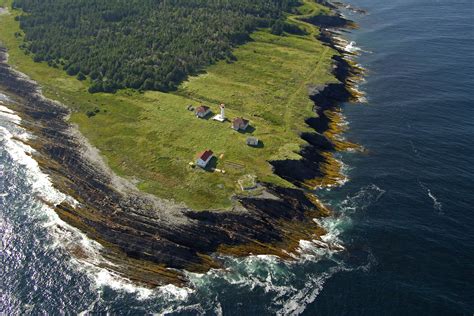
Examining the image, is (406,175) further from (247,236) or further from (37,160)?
(37,160)

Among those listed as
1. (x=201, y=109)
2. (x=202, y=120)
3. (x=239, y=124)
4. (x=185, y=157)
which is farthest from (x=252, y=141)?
(x=201, y=109)

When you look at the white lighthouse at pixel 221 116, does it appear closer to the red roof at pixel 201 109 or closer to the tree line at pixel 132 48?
the red roof at pixel 201 109

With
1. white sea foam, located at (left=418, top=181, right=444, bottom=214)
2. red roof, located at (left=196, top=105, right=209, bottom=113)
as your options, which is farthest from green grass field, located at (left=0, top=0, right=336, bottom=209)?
white sea foam, located at (left=418, top=181, right=444, bottom=214)

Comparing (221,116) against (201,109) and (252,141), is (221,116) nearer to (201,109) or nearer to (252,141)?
(201,109)

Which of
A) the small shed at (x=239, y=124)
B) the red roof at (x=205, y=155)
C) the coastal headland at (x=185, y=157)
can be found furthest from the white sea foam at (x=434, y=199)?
Result: the red roof at (x=205, y=155)

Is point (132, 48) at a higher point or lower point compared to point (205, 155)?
higher

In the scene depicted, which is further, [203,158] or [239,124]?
[239,124]

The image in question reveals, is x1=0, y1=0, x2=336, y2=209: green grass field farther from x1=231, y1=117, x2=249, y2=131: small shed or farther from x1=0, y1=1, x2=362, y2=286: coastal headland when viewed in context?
x1=231, y1=117, x2=249, y2=131: small shed
